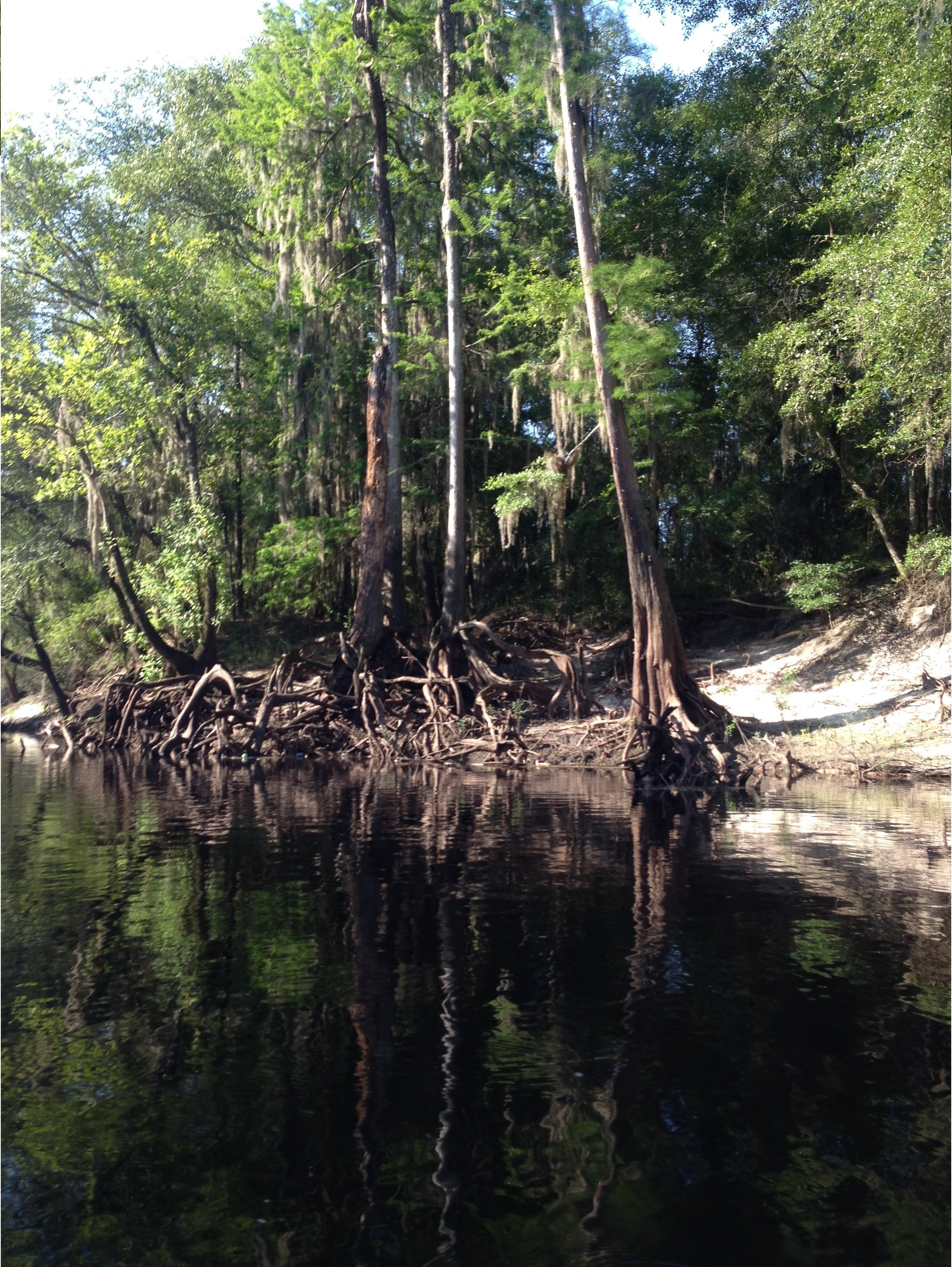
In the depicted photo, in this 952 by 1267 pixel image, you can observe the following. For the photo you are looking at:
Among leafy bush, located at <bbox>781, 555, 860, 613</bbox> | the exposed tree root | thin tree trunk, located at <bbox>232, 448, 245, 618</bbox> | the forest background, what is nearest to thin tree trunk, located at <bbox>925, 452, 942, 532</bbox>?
the forest background

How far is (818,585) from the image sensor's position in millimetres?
20078

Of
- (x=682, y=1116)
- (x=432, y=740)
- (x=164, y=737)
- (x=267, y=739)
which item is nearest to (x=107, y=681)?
(x=164, y=737)

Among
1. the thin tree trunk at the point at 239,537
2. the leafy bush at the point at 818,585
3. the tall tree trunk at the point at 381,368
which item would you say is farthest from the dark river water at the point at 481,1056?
the thin tree trunk at the point at 239,537

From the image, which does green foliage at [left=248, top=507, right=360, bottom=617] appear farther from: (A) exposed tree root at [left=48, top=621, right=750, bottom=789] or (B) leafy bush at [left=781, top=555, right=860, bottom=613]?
(B) leafy bush at [left=781, top=555, right=860, bottom=613]

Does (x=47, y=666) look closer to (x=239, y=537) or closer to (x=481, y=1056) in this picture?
(x=239, y=537)

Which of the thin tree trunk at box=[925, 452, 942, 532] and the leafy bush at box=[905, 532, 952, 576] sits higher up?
the thin tree trunk at box=[925, 452, 942, 532]

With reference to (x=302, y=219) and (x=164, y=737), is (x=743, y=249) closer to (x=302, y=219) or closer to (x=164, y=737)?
(x=302, y=219)

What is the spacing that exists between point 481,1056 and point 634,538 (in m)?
12.3

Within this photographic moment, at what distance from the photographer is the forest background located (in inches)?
806

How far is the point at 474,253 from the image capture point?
2377cm

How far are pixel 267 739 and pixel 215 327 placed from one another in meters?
10.4

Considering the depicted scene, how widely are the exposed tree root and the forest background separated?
1.94 meters

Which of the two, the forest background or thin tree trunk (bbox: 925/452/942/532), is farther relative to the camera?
the forest background

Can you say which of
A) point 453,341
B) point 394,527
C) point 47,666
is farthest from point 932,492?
point 47,666
